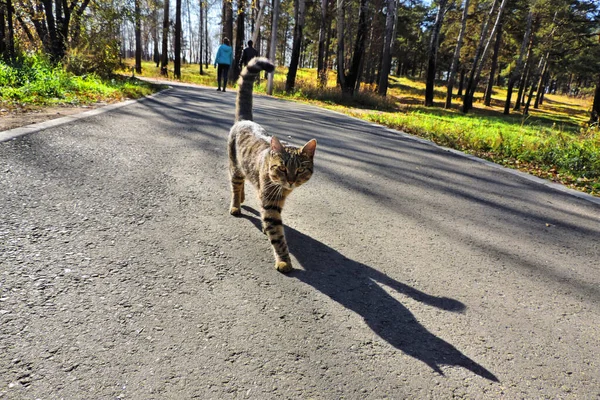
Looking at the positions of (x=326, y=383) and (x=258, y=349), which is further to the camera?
(x=258, y=349)

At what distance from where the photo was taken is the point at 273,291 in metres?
2.38

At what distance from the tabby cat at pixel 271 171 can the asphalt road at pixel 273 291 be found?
23 centimetres

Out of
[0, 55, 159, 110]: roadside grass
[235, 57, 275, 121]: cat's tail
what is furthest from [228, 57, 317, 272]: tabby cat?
[0, 55, 159, 110]: roadside grass

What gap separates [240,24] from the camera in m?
24.5

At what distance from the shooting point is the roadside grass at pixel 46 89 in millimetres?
6983

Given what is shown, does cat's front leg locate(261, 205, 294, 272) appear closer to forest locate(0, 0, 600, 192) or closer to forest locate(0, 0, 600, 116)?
forest locate(0, 0, 600, 192)

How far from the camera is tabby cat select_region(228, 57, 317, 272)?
286cm

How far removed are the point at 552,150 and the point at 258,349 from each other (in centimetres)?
850

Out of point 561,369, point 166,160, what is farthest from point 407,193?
point 166,160

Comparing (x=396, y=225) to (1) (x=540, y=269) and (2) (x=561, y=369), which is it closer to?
(1) (x=540, y=269)

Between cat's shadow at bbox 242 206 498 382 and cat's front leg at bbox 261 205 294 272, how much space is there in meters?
0.10

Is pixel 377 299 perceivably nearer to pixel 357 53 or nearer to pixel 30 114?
pixel 30 114

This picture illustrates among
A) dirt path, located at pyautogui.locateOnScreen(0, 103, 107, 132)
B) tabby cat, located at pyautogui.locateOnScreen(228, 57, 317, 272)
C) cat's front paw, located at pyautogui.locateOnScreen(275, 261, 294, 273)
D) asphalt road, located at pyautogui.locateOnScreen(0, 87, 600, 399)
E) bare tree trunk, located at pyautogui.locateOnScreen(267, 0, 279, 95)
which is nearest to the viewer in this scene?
asphalt road, located at pyautogui.locateOnScreen(0, 87, 600, 399)

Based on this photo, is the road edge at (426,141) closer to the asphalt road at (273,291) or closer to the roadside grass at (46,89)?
the asphalt road at (273,291)
